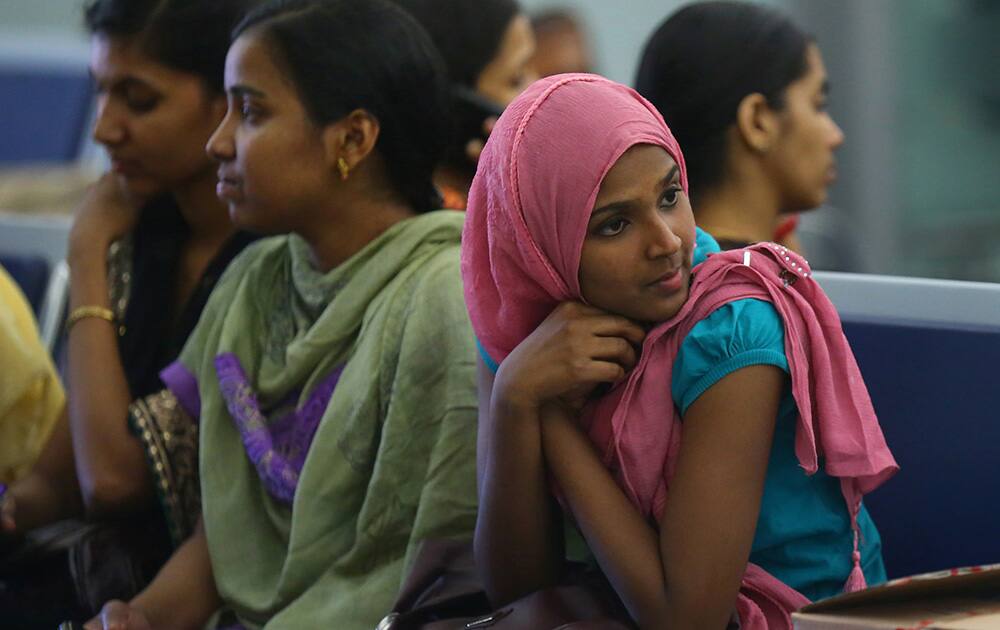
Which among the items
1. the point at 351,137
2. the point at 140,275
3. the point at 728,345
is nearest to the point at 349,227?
the point at 351,137

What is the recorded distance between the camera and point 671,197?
1613 millimetres

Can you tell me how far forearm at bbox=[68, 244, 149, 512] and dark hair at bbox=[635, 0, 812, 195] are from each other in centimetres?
97

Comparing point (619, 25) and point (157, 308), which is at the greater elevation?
point (157, 308)

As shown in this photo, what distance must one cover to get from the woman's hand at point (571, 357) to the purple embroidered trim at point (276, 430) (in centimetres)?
52

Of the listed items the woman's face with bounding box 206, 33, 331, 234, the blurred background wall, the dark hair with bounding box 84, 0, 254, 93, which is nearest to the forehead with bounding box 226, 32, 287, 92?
the woman's face with bounding box 206, 33, 331, 234

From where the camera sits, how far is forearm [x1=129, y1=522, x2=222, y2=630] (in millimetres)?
2160

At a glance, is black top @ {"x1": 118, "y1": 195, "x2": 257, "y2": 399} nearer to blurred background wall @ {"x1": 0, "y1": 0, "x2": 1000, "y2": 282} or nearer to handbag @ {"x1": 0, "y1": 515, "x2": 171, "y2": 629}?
handbag @ {"x1": 0, "y1": 515, "x2": 171, "y2": 629}

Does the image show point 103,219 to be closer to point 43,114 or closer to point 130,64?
point 130,64

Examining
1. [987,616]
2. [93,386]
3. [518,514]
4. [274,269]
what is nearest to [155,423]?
[93,386]

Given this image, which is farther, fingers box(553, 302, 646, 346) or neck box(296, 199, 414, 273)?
neck box(296, 199, 414, 273)

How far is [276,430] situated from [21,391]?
667mm

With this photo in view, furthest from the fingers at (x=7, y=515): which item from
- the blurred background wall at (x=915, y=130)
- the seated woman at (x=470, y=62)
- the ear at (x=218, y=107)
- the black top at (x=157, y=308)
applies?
the blurred background wall at (x=915, y=130)

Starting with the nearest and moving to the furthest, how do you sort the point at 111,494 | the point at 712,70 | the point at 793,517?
1. the point at 793,517
2. the point at 712,70
3. the point at 111,494

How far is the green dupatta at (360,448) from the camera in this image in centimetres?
198
